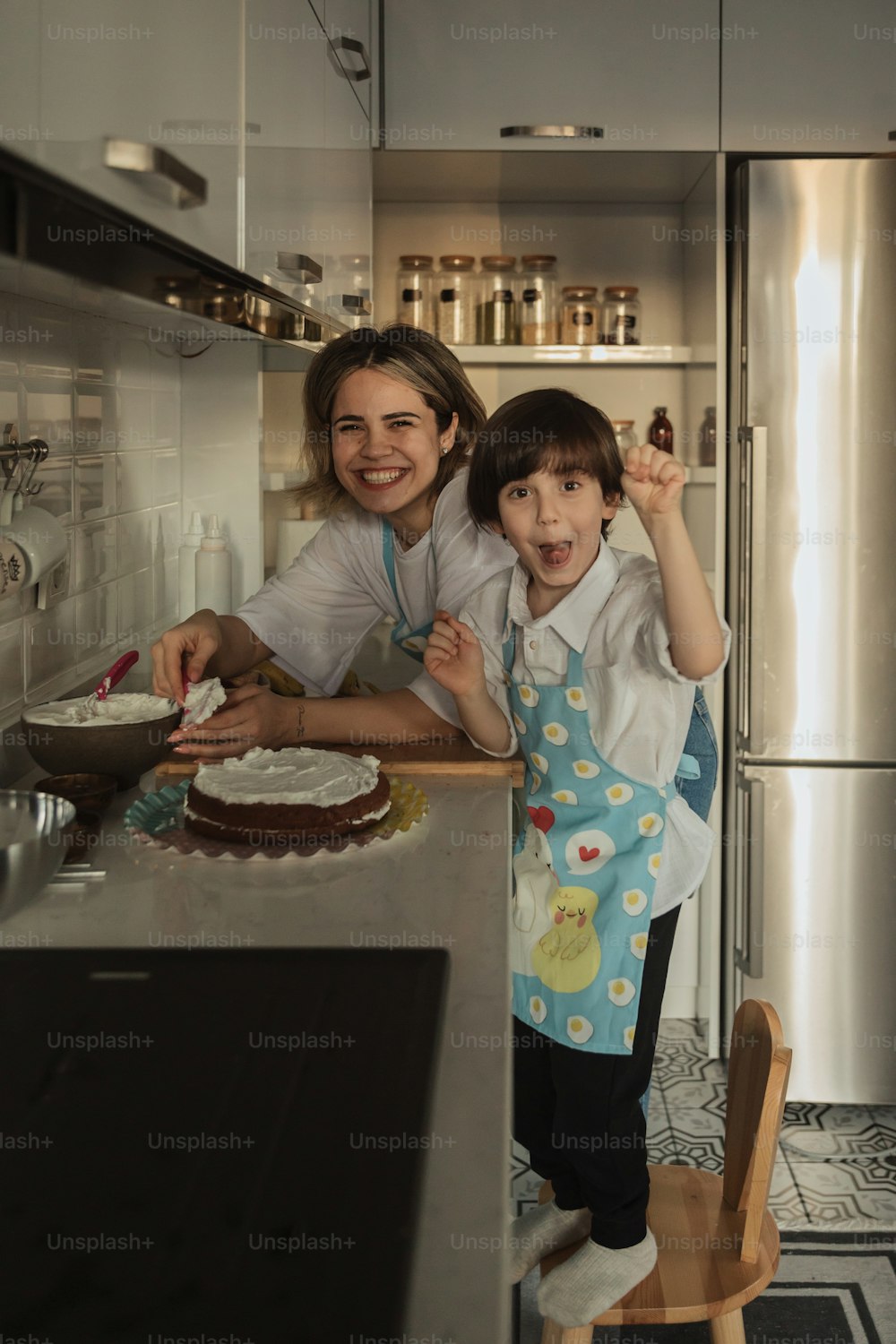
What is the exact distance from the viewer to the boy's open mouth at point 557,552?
1.40m

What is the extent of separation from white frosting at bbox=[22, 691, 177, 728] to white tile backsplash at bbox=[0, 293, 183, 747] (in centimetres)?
7

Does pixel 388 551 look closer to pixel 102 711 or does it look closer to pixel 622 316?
pixel 102 711

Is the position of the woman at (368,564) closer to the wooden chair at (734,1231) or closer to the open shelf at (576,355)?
the wooden chair at (734,1231)

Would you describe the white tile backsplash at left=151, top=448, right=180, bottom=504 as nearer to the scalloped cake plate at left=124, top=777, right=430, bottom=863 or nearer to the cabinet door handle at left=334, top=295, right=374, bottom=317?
the cabinet door handle at left=334, top=295, right=374, bottom=317

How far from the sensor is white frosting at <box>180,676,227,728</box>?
1560 millimetres

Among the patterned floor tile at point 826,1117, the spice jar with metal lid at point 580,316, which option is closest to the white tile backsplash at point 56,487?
the spice jar with metal lid at point 580,316

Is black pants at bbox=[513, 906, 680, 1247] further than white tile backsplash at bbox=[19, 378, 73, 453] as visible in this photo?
No

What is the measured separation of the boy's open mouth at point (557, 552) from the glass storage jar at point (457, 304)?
56.4 inches

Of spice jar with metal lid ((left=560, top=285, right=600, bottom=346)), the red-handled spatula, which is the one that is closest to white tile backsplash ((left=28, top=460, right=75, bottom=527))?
the red-handled spatula

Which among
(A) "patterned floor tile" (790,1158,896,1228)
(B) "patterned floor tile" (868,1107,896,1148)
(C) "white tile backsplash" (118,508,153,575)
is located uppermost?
(C) "white tile backsplash" (118,508,153,575)

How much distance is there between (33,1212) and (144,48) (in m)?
0.85

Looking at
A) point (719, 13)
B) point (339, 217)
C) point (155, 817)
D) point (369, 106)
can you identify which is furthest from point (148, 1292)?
point (719, 13)

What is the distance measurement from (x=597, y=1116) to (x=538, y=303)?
74.5 inches

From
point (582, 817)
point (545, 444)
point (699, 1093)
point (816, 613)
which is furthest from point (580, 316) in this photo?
point (699, 1093)
